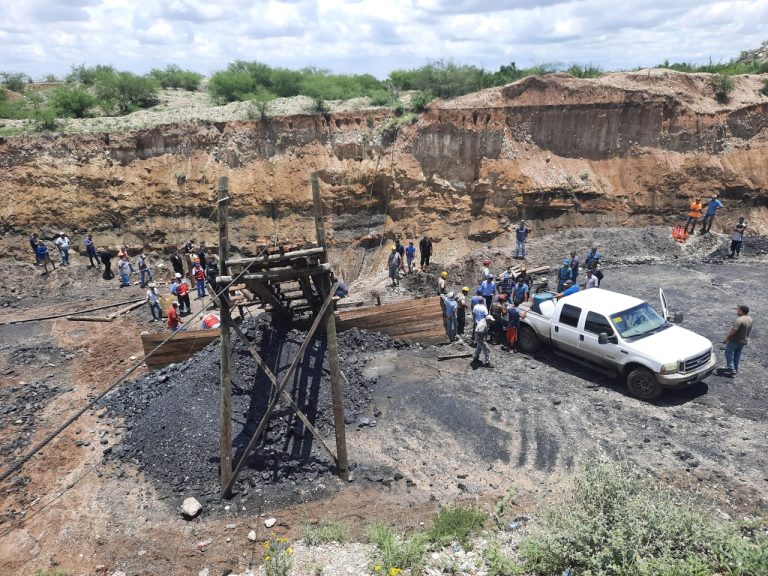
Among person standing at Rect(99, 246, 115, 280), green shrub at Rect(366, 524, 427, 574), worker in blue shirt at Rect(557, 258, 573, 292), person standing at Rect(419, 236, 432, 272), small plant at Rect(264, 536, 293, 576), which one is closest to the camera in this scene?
green shrub at Rect(366, 524, 427, 574)

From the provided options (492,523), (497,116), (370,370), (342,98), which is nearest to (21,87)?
(342,98)

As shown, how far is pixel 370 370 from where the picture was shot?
12.0 m

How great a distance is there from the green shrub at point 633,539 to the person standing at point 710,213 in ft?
50.7

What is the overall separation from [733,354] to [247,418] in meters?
9.94

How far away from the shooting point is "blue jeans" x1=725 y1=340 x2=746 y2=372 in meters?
10.4

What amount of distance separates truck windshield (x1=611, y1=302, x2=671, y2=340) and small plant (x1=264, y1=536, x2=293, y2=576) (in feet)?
24.5

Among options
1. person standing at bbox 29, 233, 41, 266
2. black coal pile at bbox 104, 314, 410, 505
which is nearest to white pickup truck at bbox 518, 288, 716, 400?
black coal pile at bbox 104, 314, 410, 505

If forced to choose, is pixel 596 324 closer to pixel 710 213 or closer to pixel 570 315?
pixel 570 315

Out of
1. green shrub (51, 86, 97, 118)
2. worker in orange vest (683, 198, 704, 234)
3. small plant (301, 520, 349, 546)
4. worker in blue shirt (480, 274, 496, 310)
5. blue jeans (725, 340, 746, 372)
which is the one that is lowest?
small plant (301, 520, 349, 546)

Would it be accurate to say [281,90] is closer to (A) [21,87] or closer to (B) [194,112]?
(B) [194,112]

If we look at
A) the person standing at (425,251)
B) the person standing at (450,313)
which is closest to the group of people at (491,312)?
the person standing at (450,313)

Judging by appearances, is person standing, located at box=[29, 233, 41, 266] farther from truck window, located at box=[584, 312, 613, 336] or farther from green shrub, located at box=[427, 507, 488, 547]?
truck window, located at box=[584, 312, 613, 336]

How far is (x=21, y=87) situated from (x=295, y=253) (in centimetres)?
3615

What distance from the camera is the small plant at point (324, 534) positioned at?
7281mm
